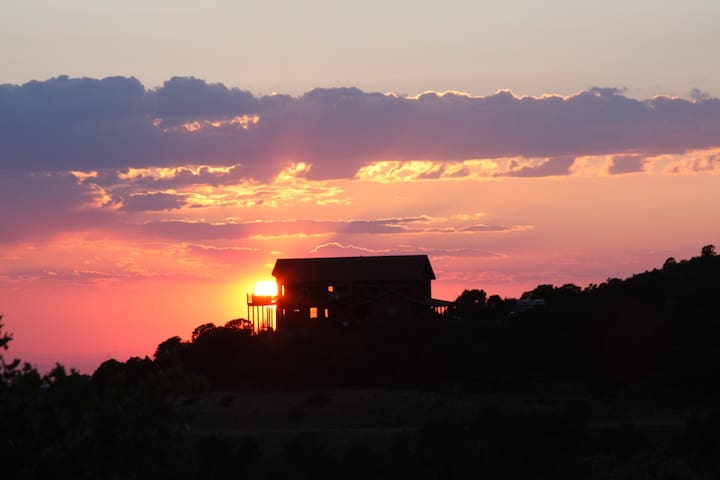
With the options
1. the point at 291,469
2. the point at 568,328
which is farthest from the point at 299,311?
the point at 291,469

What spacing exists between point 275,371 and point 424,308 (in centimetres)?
1865

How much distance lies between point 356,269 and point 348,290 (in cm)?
172

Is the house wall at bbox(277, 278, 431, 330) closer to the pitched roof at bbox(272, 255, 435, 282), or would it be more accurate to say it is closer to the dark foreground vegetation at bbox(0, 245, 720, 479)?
the pitched roof at bbox(272, 255, 435, 282)

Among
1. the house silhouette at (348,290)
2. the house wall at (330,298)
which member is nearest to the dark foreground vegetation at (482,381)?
the house silhouette at (348,290)

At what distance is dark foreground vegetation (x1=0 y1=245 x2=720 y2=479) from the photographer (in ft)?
59.8

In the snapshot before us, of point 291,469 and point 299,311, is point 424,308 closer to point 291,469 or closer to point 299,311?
point 299,311

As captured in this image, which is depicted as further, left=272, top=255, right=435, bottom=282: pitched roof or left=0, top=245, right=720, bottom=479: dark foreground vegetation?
left=272, top=255, right=435, bottom=282: pitched roof

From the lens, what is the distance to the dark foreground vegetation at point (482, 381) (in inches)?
718

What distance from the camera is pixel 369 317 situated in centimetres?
7769

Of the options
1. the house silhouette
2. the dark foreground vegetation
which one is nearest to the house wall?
the house silhouette

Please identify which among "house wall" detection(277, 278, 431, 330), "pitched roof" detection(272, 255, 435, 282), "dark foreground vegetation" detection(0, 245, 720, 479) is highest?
"pitched roof" detection(272, 255, 435, 282)

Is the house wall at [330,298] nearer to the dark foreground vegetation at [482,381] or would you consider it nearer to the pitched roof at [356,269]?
the pitched roof at [356,269]

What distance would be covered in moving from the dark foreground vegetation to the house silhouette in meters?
4.07

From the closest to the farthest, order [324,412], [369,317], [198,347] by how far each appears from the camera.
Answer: [324,412], [198,347], [369,317]
